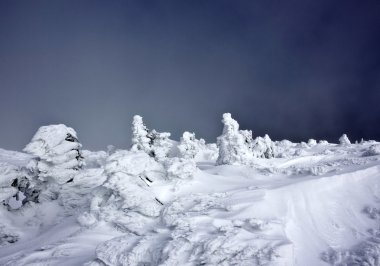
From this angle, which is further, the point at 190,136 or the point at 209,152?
the point at 209,152

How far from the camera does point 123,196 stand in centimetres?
1727

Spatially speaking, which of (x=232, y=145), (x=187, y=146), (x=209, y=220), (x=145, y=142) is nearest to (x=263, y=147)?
(x=187, y=146)

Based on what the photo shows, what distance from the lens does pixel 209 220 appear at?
1400cm

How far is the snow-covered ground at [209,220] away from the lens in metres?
11.8

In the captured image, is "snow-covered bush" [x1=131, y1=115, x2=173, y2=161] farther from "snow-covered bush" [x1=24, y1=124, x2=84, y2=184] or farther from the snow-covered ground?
the snow-covered ground

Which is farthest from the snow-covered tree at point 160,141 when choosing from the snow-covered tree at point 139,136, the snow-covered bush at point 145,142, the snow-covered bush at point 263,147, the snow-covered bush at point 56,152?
the snow-covered bush at point 56,152

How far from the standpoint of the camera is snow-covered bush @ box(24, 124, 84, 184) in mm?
25031

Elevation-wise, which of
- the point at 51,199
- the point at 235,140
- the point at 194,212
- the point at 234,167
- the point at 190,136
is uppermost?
the point at 190,136

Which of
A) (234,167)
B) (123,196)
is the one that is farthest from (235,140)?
(123,196)

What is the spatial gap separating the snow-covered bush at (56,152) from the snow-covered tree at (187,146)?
20744 mm

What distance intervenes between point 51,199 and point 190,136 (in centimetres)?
2654

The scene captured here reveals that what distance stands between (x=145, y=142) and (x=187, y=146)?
951 centimetres

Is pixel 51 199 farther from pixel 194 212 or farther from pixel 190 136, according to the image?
pixel 190 136

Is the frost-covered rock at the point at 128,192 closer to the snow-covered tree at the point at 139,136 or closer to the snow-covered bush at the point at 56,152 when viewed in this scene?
the snow-covered bush at the point at 56,152
